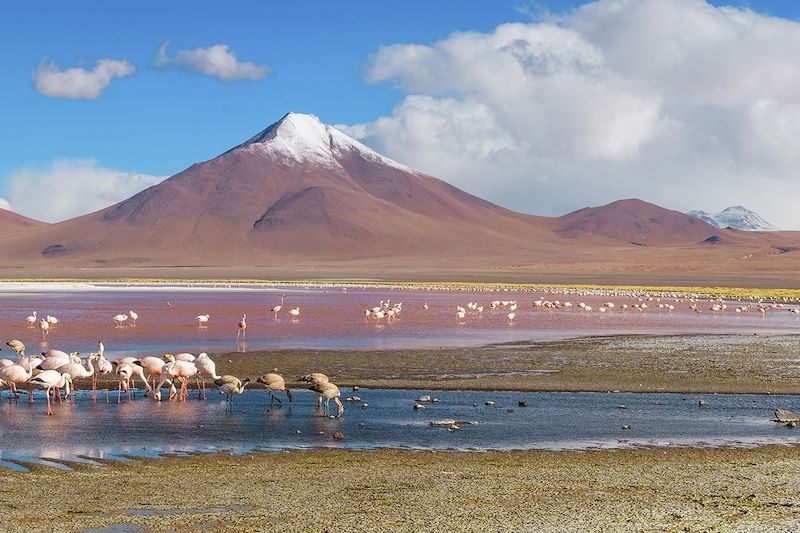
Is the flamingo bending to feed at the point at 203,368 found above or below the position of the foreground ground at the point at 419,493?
above

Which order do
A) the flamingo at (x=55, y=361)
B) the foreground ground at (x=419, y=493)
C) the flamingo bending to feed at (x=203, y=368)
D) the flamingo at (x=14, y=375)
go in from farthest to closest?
the flamingo bending to feed at (x=203, y=368), the flamingo at (x=55, y=361), the flamingo at (x=14, y=375), the foreground ground at (x=419, y=493)

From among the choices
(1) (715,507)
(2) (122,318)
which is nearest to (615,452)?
(1) (715,507)

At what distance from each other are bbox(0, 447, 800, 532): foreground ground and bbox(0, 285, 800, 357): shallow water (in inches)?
602

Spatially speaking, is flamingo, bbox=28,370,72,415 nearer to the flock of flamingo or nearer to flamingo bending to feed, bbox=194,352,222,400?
the flock of flamingo

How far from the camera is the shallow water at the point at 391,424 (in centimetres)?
1432

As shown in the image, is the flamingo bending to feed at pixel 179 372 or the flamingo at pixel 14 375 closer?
the flamingo at pixel 14 375

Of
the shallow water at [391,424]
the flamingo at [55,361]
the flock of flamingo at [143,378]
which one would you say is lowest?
the shallow water at [391,424]

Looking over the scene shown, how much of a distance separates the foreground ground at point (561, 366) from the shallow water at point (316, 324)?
8.82 feet

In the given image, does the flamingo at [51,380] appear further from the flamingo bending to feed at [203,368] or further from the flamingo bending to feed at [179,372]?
the flamingo bending to feed at [203,368]

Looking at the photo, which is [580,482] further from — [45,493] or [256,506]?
[45,493]

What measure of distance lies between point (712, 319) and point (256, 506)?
3886 cm

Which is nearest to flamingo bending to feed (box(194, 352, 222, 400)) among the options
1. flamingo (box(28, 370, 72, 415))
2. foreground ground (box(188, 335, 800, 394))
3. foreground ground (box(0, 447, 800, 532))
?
foreground ground (box(188, 335, 800, 394))

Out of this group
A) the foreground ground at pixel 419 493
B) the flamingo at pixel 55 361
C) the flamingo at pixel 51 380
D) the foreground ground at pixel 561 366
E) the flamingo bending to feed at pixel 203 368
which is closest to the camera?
the foreground ground at pixel 419 493

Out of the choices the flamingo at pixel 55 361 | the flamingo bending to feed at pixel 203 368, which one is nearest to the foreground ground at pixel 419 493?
the flamingo bending to feed at pixel 203 368
